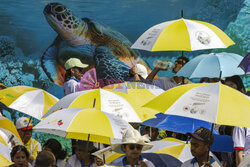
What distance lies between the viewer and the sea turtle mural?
10766mm

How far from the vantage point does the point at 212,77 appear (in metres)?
7.96

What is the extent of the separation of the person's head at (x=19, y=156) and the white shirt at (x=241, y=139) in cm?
261

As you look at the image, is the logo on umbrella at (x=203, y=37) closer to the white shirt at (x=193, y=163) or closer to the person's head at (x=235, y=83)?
the person's head at (x=235, y=83)

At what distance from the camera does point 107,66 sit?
11125mm

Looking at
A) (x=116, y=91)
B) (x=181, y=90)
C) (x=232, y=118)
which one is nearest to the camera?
(x=232, y=118)

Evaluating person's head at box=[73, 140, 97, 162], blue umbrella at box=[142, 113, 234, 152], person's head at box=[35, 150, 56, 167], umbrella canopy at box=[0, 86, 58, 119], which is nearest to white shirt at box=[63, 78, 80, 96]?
umbrella canopy at box=[0, 86, 58, 119]

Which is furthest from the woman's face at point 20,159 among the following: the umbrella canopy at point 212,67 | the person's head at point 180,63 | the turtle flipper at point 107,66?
the turtle flipper at point 107,66

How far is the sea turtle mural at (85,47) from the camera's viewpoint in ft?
35.3

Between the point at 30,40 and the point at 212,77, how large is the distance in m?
4.17

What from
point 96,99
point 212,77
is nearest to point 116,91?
point 96,99

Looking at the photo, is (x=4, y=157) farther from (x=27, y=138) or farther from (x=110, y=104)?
(x=27, y=138)

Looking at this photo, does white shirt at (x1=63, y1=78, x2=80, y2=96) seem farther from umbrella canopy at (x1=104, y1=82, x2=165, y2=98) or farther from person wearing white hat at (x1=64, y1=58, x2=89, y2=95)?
umbrella canopy at (x1=104, y1=82, x2=165, y2=98)

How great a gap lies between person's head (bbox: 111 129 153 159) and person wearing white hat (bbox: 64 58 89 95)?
238 centimetres

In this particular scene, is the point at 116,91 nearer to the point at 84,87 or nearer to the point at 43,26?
the point at 84,87
